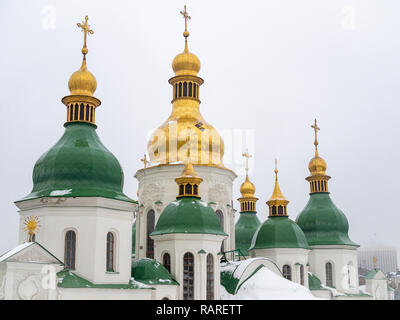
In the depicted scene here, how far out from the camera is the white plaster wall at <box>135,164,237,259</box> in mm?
36969

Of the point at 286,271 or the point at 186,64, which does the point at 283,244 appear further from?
the point at 186,64

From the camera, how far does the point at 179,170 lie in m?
37.0

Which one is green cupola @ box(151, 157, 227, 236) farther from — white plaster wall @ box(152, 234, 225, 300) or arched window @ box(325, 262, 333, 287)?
arched window @ box(325, 262, 333, 287)

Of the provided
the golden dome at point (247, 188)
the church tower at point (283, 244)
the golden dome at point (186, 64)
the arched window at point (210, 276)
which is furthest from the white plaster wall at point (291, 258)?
the golden dome at point (186, 64)

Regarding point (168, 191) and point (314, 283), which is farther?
point (314, 283)

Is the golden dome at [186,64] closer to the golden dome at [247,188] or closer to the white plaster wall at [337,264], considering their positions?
the golden dome at [247,188]

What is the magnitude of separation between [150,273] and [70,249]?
4.31m

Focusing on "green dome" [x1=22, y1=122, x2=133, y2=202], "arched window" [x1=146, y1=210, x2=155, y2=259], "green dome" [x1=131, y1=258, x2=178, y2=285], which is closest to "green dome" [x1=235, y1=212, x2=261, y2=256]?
"arched window" [x1=146, y1=210, x2=155, y2=259]

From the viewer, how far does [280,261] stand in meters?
37.5

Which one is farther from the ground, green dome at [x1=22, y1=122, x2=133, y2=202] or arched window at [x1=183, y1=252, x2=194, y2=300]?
green dome at [x1=22, y1=122, x2=133, y2=202]

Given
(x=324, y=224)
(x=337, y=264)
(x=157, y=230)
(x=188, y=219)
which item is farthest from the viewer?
(x=324, y=224)

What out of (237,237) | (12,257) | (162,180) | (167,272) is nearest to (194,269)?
(167,272)

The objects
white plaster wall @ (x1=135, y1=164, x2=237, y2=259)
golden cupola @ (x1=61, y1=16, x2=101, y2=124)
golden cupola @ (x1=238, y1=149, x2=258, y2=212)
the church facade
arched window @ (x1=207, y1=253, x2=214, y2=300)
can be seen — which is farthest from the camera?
golden cupola @ (x1=238, y1=149, x2=258, y2=212)

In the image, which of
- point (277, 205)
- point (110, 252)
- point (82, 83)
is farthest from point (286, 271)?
point (82, 83)
